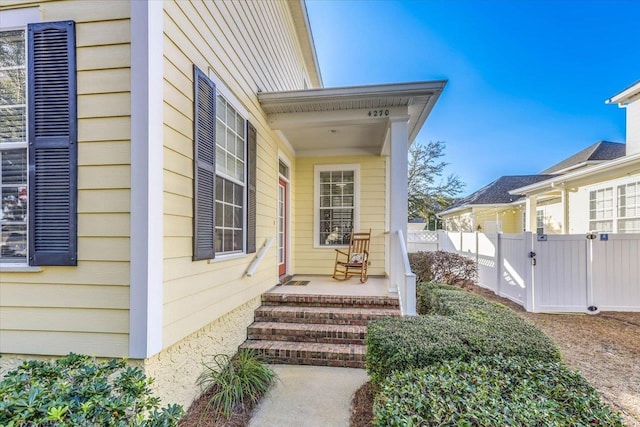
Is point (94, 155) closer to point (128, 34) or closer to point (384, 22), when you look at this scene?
point (128, 34)

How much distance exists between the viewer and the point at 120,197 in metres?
2.07

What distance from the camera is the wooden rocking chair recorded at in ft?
18.4

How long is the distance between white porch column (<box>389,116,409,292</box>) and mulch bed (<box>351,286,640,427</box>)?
6.65 ft

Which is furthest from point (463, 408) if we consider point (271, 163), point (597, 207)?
point (597, 207)

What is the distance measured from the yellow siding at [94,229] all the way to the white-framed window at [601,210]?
10.3 metres

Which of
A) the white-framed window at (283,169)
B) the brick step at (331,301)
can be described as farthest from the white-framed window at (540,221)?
the white-framed window at (283,169)

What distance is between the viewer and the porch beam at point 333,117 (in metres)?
4.46

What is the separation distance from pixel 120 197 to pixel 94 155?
1.17ft

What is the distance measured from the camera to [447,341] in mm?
2273

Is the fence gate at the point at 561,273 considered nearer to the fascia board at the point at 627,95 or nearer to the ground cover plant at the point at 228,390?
the ground cover plant at the point at 228,390

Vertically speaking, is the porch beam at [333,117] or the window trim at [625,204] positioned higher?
the porch beam at [333,117]

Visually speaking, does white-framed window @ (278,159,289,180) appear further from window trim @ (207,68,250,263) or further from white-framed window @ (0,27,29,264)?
white-framed window @ (0,27,29,264)

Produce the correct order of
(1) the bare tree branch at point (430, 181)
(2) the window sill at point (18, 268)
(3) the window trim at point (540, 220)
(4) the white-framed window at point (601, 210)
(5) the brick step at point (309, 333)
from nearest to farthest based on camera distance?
(2) the window sill at point (18, 268)
(5) the brick step at point (309, 333)
(4) the white-framed window at point (601, 210)
(3) the window trim at point (540, 220)
(1) the bare tree branch at point (430, 181)

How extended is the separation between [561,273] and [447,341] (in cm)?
439
